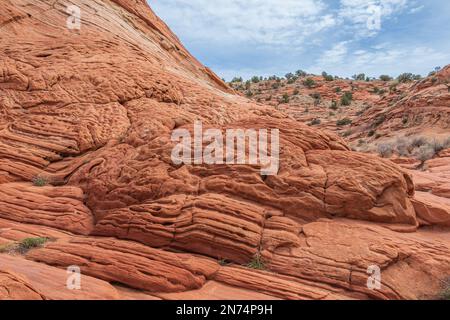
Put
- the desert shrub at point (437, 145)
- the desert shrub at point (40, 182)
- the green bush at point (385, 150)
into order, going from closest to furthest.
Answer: the desert shrub at point (40, 182), the desert shrub at point (437, 145), the green bush at point (385, 150)

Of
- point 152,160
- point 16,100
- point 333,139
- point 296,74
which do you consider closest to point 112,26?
point 16,100

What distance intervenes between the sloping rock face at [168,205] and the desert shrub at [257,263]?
3 cm

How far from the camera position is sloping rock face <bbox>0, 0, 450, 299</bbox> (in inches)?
240

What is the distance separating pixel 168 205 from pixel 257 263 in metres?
2.08

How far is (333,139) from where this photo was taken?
9.18m

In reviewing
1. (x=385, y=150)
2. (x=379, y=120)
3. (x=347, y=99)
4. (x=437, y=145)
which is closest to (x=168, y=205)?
(x=437, y=145)

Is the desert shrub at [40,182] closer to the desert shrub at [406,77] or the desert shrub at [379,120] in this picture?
the desert shrub at [379,120]

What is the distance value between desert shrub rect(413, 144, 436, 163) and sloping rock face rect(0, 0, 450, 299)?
42.3 feet

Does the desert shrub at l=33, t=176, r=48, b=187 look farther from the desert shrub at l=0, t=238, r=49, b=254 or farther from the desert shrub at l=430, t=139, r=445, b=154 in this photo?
the desert shrub at l=430, t=139, r=445, b=154

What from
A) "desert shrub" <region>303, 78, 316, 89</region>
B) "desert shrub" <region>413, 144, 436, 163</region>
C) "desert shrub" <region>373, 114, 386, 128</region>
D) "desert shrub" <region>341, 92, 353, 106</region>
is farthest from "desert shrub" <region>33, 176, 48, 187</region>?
"desert shrub" <region>303, 78, 316, 89</region>

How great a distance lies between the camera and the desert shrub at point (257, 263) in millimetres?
6480

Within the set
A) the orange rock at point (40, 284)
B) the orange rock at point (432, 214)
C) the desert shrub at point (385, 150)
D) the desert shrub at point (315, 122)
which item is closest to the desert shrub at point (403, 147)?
the desert shrub at point (385, 150)
